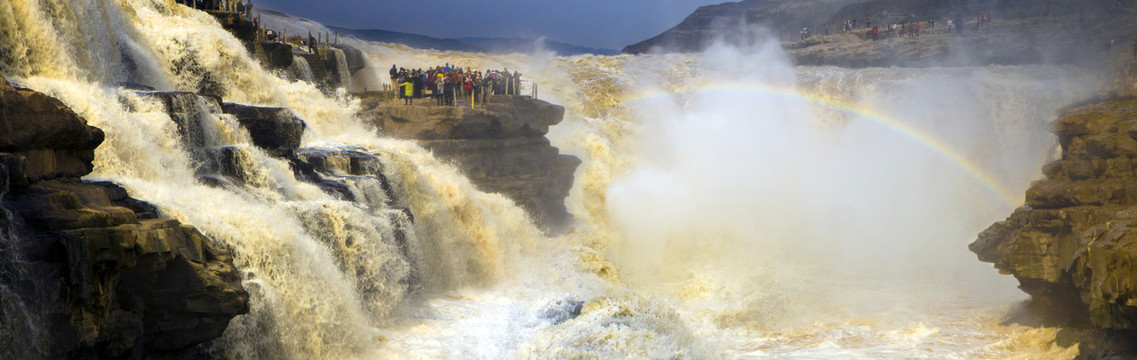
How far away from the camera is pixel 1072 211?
55.4 ft

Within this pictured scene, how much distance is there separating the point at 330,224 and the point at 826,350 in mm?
8457

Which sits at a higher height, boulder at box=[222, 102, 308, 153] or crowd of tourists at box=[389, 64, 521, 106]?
crowd of tourists at box=[389, 64, 521, 106]

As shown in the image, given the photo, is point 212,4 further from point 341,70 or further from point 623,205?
point 623,205

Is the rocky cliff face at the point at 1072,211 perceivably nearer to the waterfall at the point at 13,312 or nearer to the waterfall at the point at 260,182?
the waterfall at the point at 260,182

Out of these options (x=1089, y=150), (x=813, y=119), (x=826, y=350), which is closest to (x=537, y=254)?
(x=826, y=350)

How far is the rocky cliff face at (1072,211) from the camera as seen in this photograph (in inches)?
649

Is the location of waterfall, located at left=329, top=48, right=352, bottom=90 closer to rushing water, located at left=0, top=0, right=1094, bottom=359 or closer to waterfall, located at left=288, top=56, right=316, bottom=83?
waterfall, located at left=288, top=56, right=316, bottom=83

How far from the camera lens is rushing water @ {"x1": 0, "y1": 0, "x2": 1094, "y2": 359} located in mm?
12789

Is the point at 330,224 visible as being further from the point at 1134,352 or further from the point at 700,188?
the point at 700,188

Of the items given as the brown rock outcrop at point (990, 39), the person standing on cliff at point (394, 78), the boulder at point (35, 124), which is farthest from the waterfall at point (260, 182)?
the brown rock outcrop at point (990, 39)

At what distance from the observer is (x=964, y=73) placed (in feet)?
131

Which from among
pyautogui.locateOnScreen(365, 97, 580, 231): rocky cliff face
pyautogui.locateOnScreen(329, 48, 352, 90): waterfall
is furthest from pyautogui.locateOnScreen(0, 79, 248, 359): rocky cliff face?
pyautogui.locateOnScreen(329, 48, 352, 90): waterfall

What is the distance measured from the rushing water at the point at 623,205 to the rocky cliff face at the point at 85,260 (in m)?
0.44

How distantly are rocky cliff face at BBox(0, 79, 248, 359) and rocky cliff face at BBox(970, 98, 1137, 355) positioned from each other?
13109 millimetres
